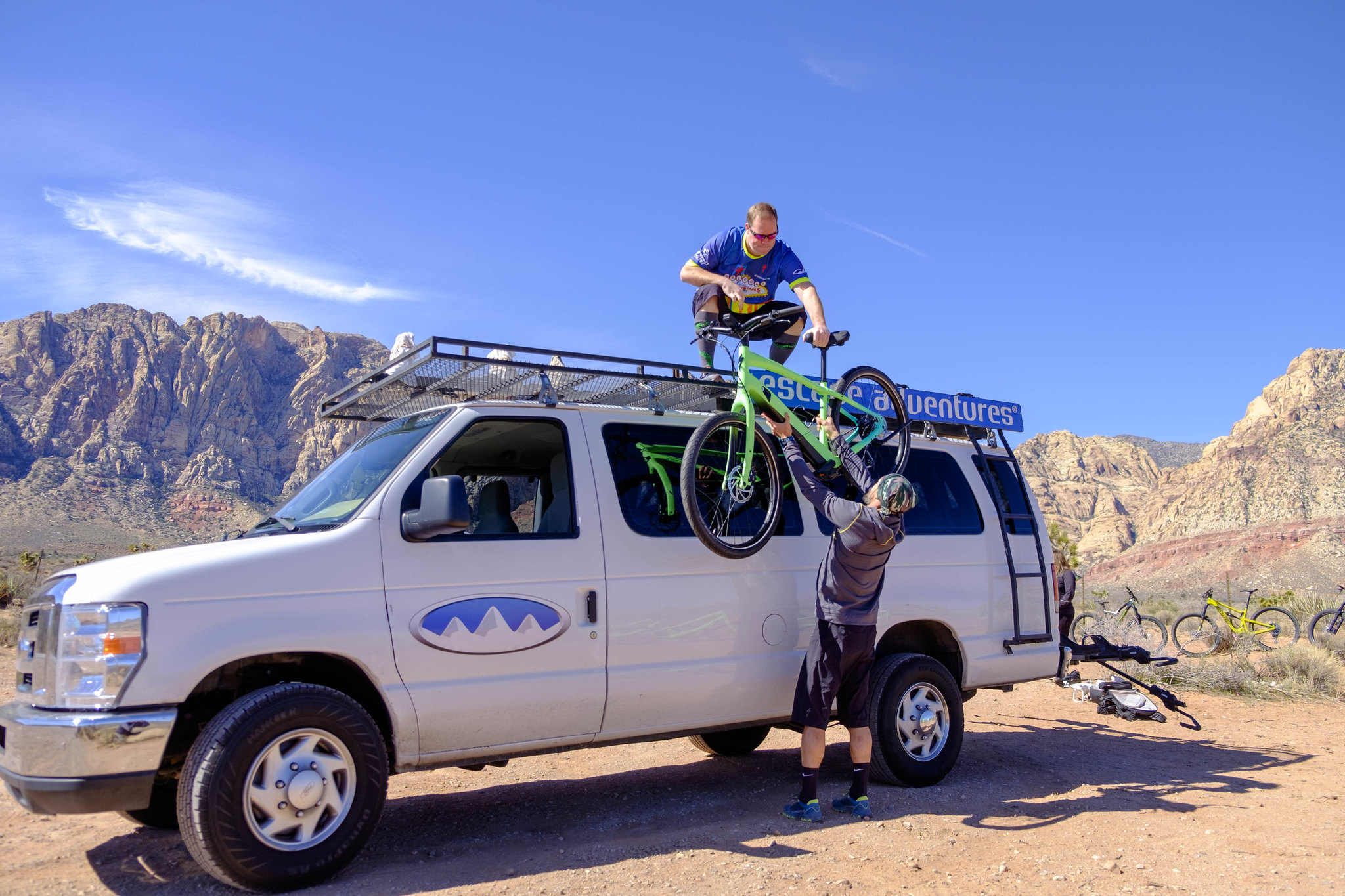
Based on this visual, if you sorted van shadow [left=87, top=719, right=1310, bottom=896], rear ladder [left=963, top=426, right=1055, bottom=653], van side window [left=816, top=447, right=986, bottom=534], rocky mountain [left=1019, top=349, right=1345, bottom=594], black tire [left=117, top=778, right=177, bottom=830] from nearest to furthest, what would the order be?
1. van shadow [left=87, top=719, right=1310, bottom=896]
2. black tire [left=117, top=778, right=177, bottom=830]
3. van side window [left=816, top=447, right=986, bottom=534]
4. rear ladder [left=963, top=426, right=1055, bottom=653]
5. rocky mountain [left=1019, top=349, right=1345, bottom=594]

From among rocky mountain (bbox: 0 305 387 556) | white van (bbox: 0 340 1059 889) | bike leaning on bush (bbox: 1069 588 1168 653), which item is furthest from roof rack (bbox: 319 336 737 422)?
rocky mountain (bbox: 0 305 387 556)

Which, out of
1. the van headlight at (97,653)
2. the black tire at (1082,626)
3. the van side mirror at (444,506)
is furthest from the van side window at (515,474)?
the black tire at (1082,626)

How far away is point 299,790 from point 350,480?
1.59 meters

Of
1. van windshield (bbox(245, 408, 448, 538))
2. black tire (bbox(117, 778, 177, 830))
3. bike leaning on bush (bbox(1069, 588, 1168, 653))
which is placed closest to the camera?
van windshield (bbox(245, 408, 448, 538))

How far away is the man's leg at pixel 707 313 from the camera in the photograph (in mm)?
6164

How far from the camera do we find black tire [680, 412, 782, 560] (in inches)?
204

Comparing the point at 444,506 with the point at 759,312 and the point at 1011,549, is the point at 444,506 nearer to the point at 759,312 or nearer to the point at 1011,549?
the point at 759,312

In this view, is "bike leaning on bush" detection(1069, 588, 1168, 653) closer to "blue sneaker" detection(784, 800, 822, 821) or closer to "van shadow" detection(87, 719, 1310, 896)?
"van shadow" detection(87, 719, 1310, 896)

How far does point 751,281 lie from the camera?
6.20 m

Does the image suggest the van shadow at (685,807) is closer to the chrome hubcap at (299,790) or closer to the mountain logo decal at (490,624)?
the chrome hubcap at (299,790)

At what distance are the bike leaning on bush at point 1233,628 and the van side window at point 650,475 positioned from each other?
13.3 m

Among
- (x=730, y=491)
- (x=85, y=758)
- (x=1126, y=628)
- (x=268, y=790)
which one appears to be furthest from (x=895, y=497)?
(x=1126, y=628)

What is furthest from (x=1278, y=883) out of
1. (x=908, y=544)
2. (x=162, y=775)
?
(x=162, y=775)

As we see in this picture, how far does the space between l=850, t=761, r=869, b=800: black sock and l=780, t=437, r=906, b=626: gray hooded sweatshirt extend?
839 millimetres
